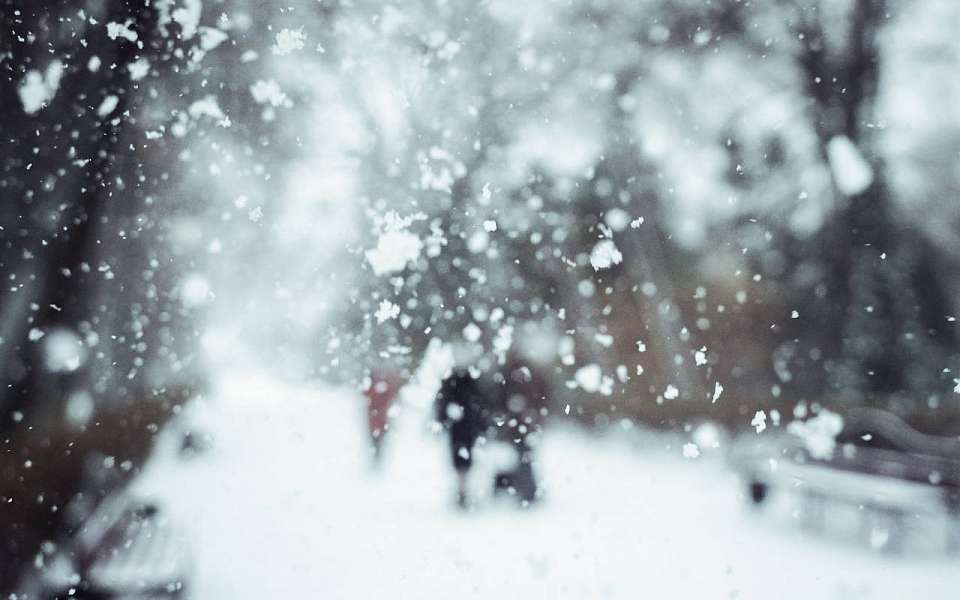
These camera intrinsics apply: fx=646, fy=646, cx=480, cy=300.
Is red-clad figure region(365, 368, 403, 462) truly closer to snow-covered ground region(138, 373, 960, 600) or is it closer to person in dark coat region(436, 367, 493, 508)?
snow-covered ground region(138, 373, 960, 600)

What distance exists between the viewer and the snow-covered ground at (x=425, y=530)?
53.1 inches

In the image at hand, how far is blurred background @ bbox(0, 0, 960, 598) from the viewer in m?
1.40

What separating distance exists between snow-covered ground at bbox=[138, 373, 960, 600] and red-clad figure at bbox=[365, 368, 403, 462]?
3 centimetres

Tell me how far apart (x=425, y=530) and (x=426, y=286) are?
1.98 ft

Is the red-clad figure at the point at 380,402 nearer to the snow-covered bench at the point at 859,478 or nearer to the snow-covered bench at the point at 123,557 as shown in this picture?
the snow-covered bench at the point at 123,557

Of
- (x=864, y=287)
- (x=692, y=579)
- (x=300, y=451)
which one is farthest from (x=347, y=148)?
(x=864, y=287)

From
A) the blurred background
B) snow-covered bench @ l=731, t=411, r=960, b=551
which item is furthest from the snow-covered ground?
snow-covered bench @ l=731, t=411, r=960, b=551

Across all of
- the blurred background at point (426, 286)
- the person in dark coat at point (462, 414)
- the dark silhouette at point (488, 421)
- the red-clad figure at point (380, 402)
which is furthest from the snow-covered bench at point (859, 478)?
the red-clad figure at point (380, 402)

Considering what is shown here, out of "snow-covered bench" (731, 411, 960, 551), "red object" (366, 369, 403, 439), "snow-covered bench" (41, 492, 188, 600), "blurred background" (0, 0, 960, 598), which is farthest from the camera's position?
"snow-covered bench" (731, 411, 960, 551)

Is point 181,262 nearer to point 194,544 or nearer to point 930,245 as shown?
point 194,544

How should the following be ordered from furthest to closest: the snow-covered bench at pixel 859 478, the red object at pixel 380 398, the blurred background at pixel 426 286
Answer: the snow-covered bench at pixel 859 478, the red object at pixel 380 398, the blurred background at pixel 426 286

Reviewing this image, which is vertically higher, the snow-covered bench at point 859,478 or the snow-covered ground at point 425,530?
the snow-covered bench at point 859,478

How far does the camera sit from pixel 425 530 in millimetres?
1539

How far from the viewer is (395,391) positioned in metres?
1.68
